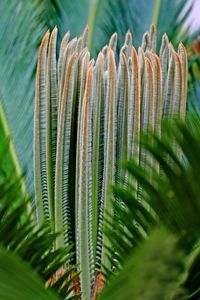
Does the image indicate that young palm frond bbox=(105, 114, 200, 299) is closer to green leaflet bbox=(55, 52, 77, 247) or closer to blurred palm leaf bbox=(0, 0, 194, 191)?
green leaflet bbox=(55, 52, 77, 247)

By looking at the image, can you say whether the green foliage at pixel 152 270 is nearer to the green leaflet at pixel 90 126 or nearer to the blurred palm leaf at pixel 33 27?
the green leaflet at pixel 90 126

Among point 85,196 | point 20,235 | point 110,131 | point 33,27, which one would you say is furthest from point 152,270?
point 33,27

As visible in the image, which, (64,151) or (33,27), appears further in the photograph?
(33,27)

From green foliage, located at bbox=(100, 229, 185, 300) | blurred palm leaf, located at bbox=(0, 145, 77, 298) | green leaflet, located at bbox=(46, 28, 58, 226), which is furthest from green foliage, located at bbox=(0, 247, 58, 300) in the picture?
green leaflet, located at bbox=(46, 28, 58, 226)

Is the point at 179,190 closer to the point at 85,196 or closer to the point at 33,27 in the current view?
the point at 85,196

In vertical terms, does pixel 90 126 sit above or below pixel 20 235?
above

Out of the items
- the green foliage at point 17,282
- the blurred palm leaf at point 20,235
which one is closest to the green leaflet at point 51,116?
the blurred palm leaf at point 20,235
